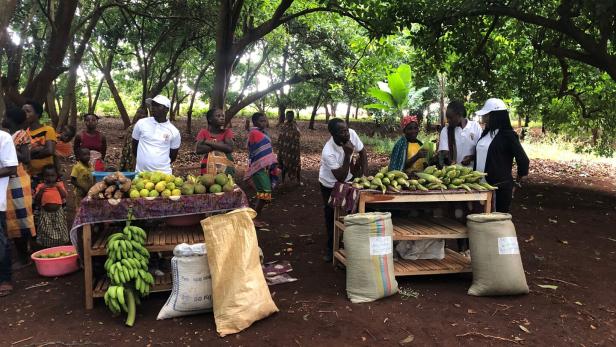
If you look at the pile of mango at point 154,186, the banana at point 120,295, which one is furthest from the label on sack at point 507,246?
the banana at point 120,295

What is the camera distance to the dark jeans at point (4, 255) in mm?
4328

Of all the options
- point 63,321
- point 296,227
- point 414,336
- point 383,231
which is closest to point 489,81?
point 296,227

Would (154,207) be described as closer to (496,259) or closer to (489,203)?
(496,259)

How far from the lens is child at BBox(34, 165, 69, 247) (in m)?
5.46

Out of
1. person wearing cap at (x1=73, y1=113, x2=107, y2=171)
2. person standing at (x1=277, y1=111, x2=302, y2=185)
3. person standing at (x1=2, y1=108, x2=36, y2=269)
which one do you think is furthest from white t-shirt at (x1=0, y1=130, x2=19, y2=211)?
person standing at (x1=277, y1=111, x2=302, y2=185)

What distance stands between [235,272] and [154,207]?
3.30ft

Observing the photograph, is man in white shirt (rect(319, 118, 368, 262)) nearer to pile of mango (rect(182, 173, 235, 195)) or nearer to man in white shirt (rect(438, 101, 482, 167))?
man in white shirt (rect(438, 101, 482, 167))

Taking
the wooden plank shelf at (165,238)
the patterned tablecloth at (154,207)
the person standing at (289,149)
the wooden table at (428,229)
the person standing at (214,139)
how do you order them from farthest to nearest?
the person standing at (289,149) → the person standing at (214,139) → the wooden table at (428,229) → the wooden plank shelf at (165,238) → the patterned tablecloth at (154,207)

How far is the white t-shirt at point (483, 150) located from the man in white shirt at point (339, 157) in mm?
1315

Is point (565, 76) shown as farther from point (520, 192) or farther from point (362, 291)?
point (362, 291)

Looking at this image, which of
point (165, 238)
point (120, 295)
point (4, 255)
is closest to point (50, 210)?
point (4, 255)

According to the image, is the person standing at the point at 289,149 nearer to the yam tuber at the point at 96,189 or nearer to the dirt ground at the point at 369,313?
the dirt ground at the point at 369,313

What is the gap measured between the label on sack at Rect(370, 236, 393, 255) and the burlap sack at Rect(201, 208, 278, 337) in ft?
3.57

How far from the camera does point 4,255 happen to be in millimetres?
4367
